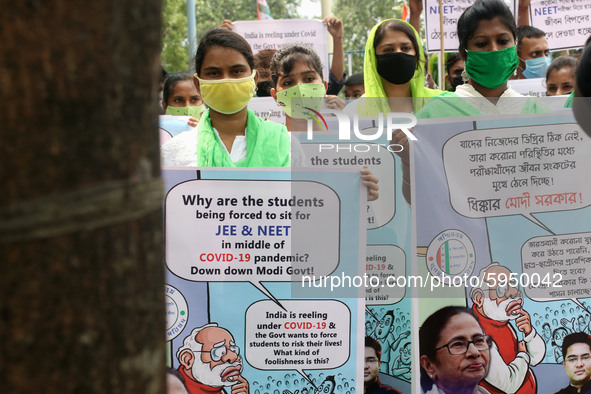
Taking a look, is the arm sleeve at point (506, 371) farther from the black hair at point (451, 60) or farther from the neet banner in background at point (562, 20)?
the neet banner in background at point (562, 20)

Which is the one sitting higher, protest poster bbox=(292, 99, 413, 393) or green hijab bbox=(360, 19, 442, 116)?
green hijab bbox=(360, 19, 442, 116)

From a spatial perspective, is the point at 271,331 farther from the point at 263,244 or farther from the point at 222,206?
the point at 222,206

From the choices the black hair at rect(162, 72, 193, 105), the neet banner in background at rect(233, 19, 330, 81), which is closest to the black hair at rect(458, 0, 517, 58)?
the black hair at rect(162, 72, 193, 105)

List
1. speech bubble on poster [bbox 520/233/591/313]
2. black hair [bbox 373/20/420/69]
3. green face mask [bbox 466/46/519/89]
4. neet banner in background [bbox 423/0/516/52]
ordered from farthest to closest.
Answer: neet banner in background [bbox 423/0/516/52], black hair [bbox 373/20/420/69], green face mask [bbox 466/46/519/89], speech bubble on poster [bbox 520/233/591/313]

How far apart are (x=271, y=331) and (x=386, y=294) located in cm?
65

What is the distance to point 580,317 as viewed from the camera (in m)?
3.27

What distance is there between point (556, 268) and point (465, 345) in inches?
22.0

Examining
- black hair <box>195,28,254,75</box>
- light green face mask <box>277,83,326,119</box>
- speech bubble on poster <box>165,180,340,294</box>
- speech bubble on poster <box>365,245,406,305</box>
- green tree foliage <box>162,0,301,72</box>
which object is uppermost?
green tree foliage <box>162,0,301,72</box>

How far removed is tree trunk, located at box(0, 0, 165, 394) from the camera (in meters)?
0.80

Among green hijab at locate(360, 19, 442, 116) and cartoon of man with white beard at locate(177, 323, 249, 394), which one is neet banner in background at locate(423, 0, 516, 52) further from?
cartoon of man with white beard at locate(177, 323, 249, 394)

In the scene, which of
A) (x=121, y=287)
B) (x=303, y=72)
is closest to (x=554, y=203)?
(x=303, y=72)

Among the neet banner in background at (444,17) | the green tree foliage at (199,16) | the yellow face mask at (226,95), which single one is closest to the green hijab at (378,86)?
the yellow face mask at (226,95)

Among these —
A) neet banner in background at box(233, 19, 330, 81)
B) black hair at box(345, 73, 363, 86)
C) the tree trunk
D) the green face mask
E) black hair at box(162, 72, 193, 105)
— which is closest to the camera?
the tree trunk

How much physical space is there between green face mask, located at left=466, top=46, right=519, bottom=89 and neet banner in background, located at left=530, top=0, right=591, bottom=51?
13.4ft
